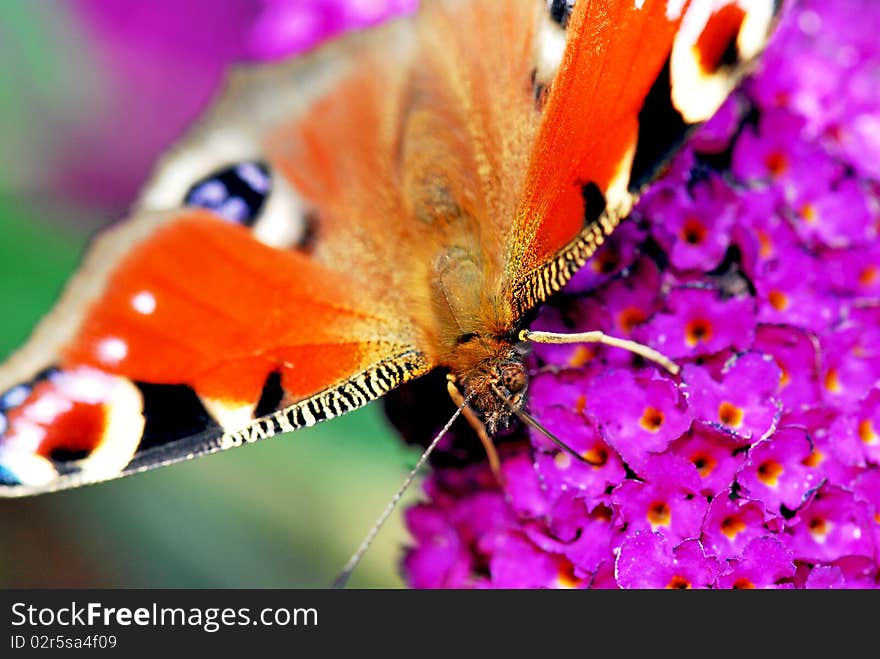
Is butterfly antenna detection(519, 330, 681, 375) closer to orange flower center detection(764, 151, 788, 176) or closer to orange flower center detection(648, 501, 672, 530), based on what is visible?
orange flower center detection(648, 501, 672, 530)

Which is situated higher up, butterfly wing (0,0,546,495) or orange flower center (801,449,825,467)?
butterfly wing (0,0,546,495)

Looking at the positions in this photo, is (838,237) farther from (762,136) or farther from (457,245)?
(457,245)

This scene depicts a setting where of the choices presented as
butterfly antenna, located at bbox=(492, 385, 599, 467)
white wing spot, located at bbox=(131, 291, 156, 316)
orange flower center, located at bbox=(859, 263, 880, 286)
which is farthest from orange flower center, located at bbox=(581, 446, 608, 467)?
white wing spot, located at bbox=(131, 291, 156, 316)

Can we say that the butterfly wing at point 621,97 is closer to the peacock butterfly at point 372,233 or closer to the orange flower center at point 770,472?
the peacock butterfly at point 372,233

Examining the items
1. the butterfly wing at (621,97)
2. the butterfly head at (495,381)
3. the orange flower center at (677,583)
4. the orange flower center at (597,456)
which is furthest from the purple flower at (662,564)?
the butterfly wing at (621,97)

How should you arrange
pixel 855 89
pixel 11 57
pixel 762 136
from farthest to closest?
pixel 11 57
pixel 855 89
pixel 762 136

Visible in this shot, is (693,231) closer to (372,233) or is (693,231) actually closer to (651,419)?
(651,419)

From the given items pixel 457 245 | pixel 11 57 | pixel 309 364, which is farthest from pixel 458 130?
pixel 11 57
